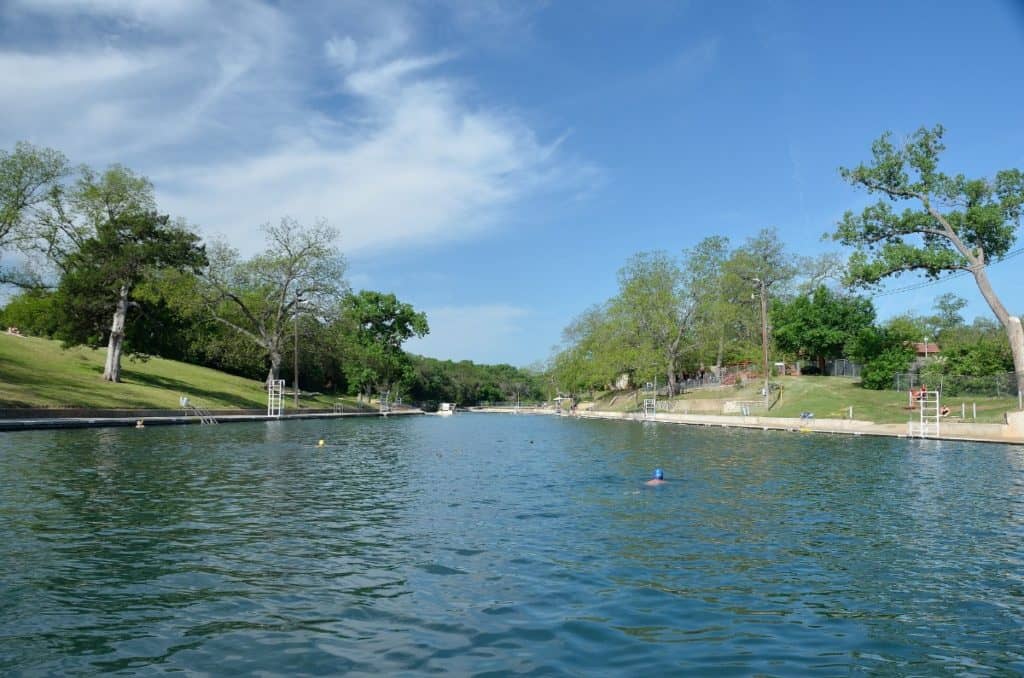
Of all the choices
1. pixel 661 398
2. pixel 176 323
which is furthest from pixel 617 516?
pixel 661 398

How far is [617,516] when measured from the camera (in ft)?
53.1

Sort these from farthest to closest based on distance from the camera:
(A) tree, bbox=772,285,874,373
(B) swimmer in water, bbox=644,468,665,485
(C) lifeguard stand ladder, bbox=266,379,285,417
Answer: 1. (A) tree, bbox=772,285,874,373
2. (C) lifeguard stand ladder, bbox=266,379,285,417
3. (B) swimmer in water, bbox=644,468,665,485

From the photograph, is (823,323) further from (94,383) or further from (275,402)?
(94,383)

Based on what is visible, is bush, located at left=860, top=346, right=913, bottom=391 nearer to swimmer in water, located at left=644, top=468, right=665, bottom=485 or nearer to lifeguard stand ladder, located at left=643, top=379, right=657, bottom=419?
lifeguard stand ladder, located at left=643, top=379, right=657, bottom=419

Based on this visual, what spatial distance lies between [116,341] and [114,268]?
5.62m

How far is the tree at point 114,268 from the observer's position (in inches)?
2191

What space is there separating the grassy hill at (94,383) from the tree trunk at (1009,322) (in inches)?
2154

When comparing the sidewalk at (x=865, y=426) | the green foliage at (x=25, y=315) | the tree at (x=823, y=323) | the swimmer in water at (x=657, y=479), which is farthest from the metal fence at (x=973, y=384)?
the green foliage at (x=25, y=315)

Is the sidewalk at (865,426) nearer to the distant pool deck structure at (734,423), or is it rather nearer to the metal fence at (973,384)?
the distant pool deck structure at (734,423)

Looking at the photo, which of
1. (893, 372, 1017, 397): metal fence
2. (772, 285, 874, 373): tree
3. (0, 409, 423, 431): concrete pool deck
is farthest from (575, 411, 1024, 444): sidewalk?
(0, 409, 423, 431): concrete pool deck

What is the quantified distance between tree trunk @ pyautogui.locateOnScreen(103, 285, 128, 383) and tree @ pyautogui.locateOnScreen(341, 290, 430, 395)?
3805 centimetres

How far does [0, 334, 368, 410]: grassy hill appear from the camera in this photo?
44219mm


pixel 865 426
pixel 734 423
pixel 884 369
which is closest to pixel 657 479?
pixel 865 426

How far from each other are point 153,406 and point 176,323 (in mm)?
17848
